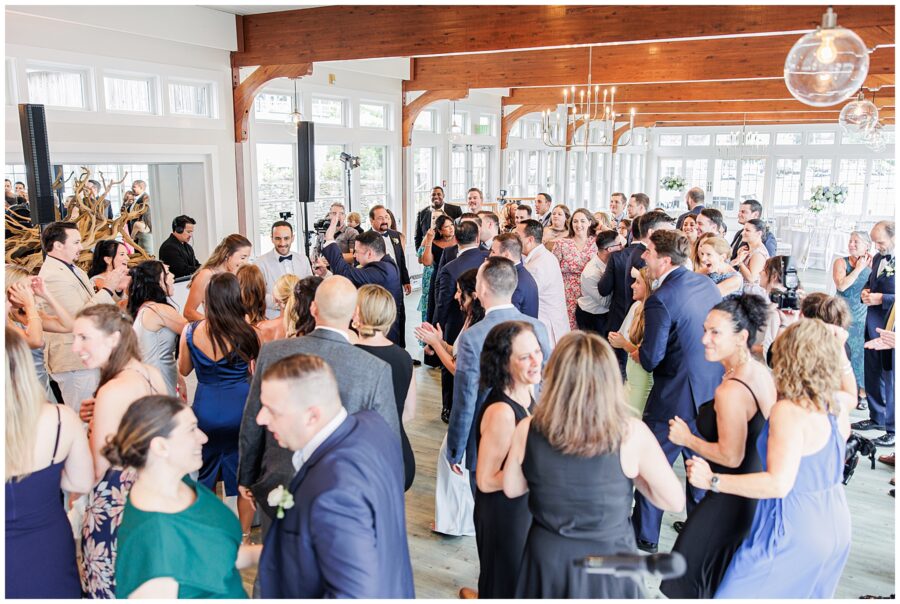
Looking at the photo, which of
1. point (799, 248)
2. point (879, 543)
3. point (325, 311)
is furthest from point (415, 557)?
point (799, 248)

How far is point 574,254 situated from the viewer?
5691 mm

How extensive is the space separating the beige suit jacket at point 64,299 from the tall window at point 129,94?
2.99 meters

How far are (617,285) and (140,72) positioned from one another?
4.96 metres

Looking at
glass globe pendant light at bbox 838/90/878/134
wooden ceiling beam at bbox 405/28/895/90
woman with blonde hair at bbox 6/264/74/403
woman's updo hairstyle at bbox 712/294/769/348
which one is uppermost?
wooden ceiling beam at bbox 405/28/895/90

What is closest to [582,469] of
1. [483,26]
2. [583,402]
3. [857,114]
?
[583,402]

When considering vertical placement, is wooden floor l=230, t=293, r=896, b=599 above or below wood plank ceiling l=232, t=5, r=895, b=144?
below

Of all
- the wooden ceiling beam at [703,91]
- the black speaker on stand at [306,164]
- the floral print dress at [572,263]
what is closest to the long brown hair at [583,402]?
the floral print dress at [572,263]

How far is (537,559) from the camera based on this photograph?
79.0 inches

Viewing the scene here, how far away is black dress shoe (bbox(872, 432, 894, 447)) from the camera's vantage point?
4.96 meters

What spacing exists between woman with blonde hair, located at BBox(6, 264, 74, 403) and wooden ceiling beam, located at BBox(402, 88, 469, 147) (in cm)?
723

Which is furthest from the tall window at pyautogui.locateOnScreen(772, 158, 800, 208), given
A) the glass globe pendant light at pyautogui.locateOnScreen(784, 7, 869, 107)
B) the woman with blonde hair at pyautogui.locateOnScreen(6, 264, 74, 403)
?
Result: the woman with blonde hair at pyautogui.locateOnScreen(6, 264, 74, 403)

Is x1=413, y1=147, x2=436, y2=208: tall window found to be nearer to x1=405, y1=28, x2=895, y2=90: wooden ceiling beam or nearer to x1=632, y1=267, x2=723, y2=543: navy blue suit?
x1=405, y1=28, x2=895, y2=90: wooden ceiling beam

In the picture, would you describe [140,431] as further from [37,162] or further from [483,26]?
[483,26]

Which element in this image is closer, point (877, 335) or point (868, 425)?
point (877, 335)
